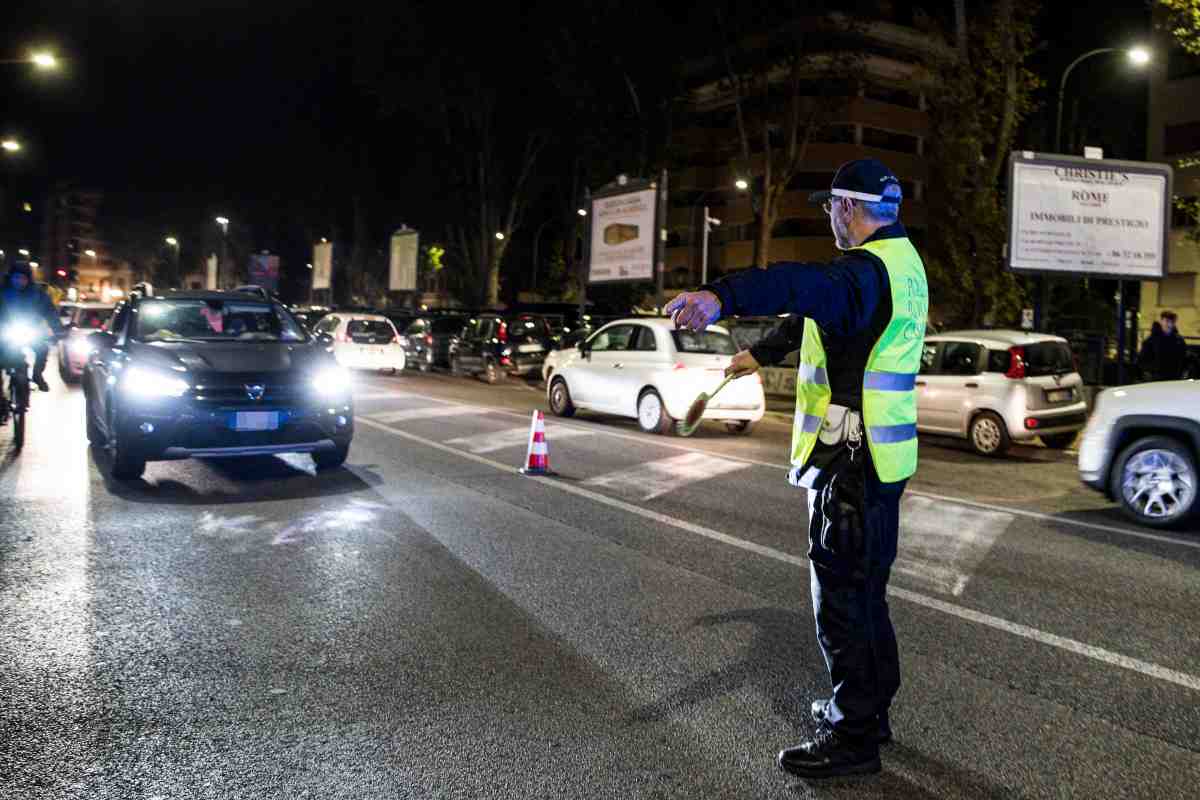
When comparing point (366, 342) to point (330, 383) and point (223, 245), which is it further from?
point (223, 245)

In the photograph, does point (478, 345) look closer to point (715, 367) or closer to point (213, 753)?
point (715, 367)

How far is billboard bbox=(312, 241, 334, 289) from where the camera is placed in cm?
5844

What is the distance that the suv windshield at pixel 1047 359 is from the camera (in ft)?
43.8

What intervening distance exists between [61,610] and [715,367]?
10.1 metres

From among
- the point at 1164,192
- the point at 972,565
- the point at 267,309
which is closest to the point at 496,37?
the point at 1164,192

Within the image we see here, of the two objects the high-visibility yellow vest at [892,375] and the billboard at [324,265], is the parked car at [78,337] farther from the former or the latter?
the billboard at [324,265]

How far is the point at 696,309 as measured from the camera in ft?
9.60

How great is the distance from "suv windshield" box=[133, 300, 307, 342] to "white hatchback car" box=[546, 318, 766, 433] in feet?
16.7

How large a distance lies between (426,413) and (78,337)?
9185 mm

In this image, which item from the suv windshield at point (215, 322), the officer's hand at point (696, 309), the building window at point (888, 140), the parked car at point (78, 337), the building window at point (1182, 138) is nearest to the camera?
the officer's hand at point (696, 309)

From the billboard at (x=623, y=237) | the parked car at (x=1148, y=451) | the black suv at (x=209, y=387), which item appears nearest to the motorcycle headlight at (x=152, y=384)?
the black suv at (x=209, y=387)

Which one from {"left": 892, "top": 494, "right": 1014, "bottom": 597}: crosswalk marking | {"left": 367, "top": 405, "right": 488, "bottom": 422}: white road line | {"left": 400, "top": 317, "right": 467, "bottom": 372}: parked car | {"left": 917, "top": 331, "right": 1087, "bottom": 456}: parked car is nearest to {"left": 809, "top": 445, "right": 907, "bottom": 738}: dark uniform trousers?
{"left": 892, "top": 494, "right": 1014, "bottom": 597}: crosswalk marking

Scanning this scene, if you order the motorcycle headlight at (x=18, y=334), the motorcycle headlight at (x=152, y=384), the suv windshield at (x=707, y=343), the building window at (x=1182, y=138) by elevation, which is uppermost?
the building window at (x=1182, y=138)

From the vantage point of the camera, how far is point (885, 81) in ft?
196
